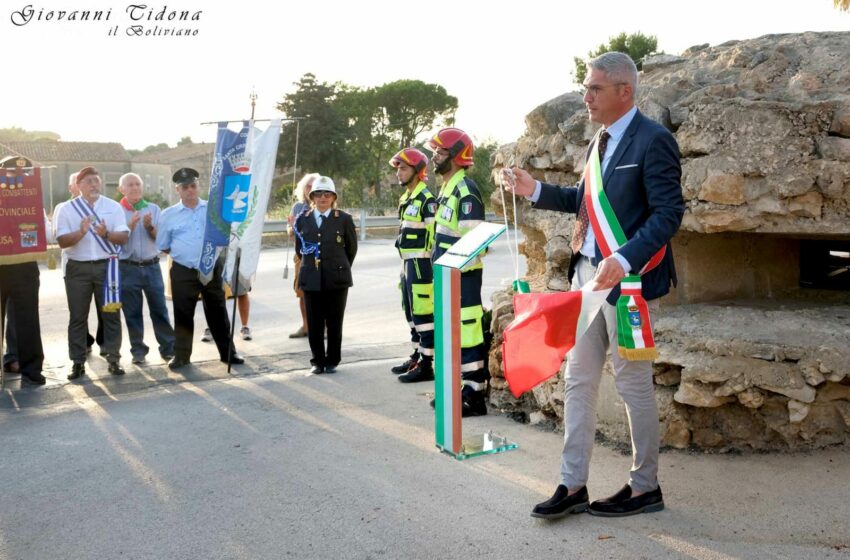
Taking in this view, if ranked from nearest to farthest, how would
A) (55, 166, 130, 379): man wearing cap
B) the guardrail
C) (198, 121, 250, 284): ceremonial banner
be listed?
(55, 166, 130, 379): man wearing cap
(198, 121, 250, 284): ceremonial banner
the guardrail

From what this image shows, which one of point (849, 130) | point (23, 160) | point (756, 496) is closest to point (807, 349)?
point (756, 496)

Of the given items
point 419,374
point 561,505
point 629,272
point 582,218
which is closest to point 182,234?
point 419,374

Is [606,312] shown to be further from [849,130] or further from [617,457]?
[849,130]

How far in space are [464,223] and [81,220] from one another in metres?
3.85

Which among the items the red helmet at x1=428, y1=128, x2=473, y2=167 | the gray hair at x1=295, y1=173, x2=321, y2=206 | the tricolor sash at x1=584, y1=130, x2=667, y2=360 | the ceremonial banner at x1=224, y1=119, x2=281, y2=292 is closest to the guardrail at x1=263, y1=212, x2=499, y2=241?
the gray hair at x1=295, y1=173, x2=321, y2=206

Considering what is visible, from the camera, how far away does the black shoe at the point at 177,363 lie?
28.2 feet

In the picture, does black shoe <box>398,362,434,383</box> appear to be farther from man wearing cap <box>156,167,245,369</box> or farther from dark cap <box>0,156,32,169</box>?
dark cap <box>0,156,32,169</box>

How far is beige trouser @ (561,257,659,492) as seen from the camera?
432 cm

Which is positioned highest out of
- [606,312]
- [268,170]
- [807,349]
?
[268,170]

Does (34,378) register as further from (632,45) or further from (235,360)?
(632,45)

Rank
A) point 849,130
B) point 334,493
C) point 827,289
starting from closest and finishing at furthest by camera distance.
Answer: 1. point 334,493
2. point 849,130
3. point 827,289

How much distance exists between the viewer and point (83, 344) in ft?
27.2

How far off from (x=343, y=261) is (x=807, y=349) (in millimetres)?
4459

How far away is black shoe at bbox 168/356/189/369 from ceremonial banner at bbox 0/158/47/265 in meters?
1.53
